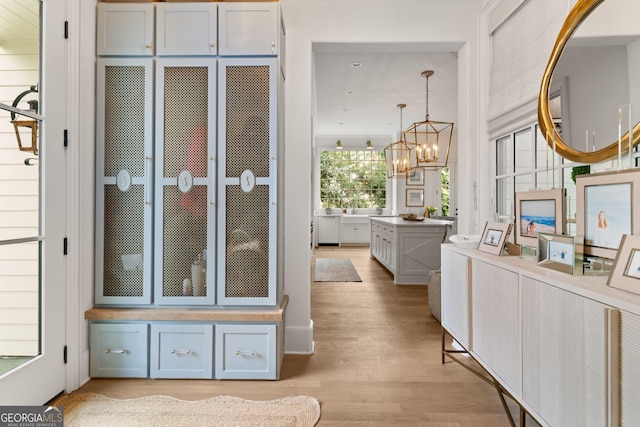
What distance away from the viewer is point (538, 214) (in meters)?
1.62

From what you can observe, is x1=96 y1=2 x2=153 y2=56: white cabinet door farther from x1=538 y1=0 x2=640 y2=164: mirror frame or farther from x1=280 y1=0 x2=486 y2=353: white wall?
x1=538 y1=0 x2=640 y2=164: mirror frame

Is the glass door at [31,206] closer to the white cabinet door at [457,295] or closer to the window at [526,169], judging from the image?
the white cabinet door at [457,295]

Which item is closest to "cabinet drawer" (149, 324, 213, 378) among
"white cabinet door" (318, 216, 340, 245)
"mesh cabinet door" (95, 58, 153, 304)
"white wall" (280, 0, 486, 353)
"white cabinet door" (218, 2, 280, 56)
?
"mesh cabinet door" (95, 58, 153, 304)

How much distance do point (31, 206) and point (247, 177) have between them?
45.5 inches

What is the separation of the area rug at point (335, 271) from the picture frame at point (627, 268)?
159 inches

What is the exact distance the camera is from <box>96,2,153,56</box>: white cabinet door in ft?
7.10

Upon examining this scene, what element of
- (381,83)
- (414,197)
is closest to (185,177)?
(381,83)

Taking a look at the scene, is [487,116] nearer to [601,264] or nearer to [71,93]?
[601,264]

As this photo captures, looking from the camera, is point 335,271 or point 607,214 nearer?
point 607,214

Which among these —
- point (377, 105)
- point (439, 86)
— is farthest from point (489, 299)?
point (377, 105)

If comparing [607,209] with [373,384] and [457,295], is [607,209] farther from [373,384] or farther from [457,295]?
[373,384]

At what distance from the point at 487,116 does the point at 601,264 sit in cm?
164

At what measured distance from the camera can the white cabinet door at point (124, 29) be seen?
2164 mm

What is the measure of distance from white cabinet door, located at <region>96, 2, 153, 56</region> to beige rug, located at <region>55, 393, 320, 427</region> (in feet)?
7.10
